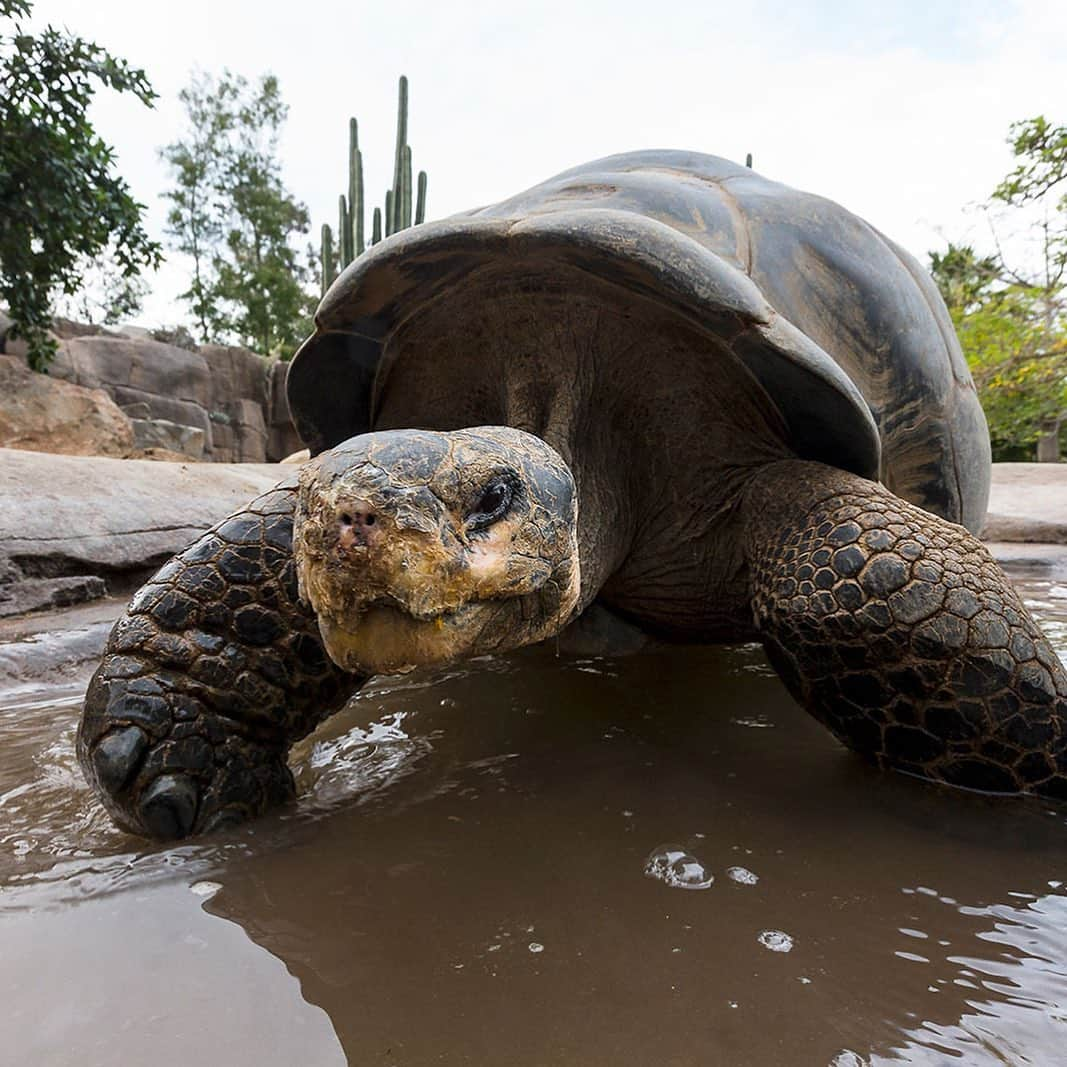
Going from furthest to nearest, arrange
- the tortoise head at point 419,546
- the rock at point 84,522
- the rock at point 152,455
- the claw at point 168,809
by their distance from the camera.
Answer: the rock at point 152,455 < the rock at point 84,522 < the claw at point 168,809 < the tortoise head at point 419,546

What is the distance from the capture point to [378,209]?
13648 mm

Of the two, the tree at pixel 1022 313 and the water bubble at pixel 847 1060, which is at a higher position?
the tree at pixel 1022 313

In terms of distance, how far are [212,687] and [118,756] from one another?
217mm

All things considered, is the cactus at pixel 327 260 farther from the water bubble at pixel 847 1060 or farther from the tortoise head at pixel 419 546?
the water bubble at pixel 847 1060

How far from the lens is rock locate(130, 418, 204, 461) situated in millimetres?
13336

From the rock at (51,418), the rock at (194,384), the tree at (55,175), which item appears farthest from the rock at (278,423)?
the tree at (55,175)

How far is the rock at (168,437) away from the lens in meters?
13.3

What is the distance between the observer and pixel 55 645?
3.33 m

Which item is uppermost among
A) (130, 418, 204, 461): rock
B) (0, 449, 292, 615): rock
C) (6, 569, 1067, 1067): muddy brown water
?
(130, 418, 204, 461): rock

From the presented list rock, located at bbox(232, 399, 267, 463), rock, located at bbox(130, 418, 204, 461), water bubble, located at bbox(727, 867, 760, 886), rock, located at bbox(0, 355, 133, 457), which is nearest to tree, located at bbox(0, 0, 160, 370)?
rock, located at bbox(0, 355, 133, 457)

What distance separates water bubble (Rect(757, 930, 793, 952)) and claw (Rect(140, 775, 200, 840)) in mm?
1080

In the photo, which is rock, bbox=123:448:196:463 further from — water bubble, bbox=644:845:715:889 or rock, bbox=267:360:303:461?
water bubble, bbox=644:845:715:889

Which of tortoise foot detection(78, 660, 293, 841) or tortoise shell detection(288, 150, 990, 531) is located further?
tortoise shell detection(288, 150, 990, 531)

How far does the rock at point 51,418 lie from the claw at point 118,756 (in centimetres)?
1006
